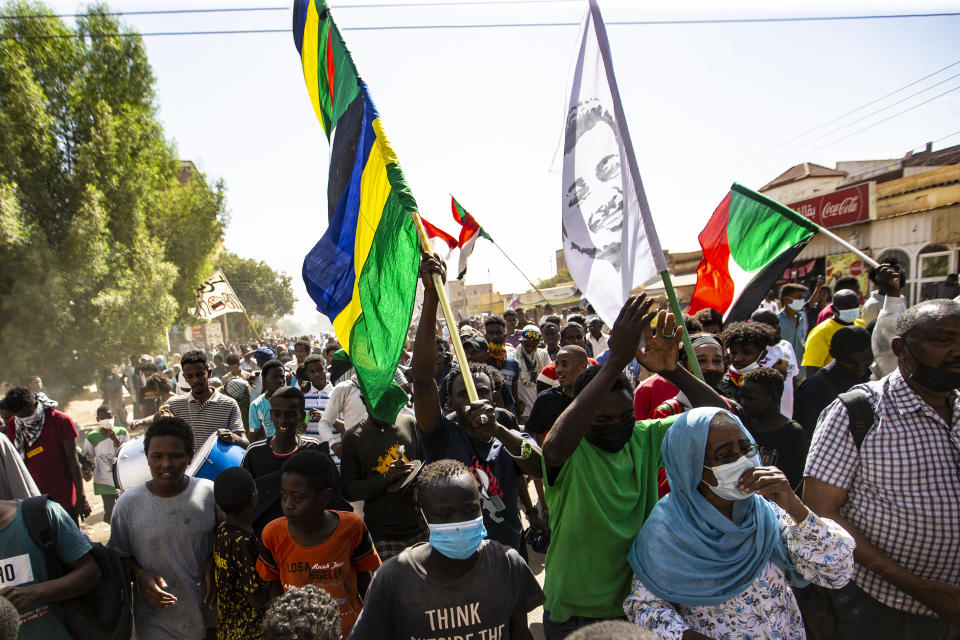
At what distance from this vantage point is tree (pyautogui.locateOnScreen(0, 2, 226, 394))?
16000 mm

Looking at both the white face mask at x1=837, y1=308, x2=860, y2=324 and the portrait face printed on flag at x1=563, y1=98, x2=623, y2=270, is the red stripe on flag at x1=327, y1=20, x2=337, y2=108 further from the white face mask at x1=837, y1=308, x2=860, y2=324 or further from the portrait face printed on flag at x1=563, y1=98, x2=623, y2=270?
the white face mask at x1=837, y1=308, x2=860, y2=324

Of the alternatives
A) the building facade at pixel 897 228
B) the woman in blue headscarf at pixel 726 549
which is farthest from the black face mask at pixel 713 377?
the building facade at pixel 897 228

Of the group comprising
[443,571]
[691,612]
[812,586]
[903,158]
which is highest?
[903,158]

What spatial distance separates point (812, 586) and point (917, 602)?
14.4 inches

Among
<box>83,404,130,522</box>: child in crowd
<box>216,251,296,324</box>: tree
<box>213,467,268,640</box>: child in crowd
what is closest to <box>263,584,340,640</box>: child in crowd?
<box>213,467,268,640</box>: child in crowd

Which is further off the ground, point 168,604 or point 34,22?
point 34,22

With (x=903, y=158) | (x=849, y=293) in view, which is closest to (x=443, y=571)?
(x=849, y=293)

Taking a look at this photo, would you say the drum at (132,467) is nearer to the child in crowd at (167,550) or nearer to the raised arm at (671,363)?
the child in crowd at (167,550)

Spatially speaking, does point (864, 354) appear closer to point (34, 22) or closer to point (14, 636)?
point (14, 636)

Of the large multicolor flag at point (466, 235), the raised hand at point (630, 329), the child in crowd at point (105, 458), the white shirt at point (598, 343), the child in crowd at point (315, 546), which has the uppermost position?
the large multicolor flag at point (466, 235)

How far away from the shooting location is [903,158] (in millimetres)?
26703

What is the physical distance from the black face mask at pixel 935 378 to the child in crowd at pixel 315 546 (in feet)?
7.73

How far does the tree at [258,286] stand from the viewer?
189 ft

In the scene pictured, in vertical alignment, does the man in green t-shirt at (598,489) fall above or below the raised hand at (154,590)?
above
